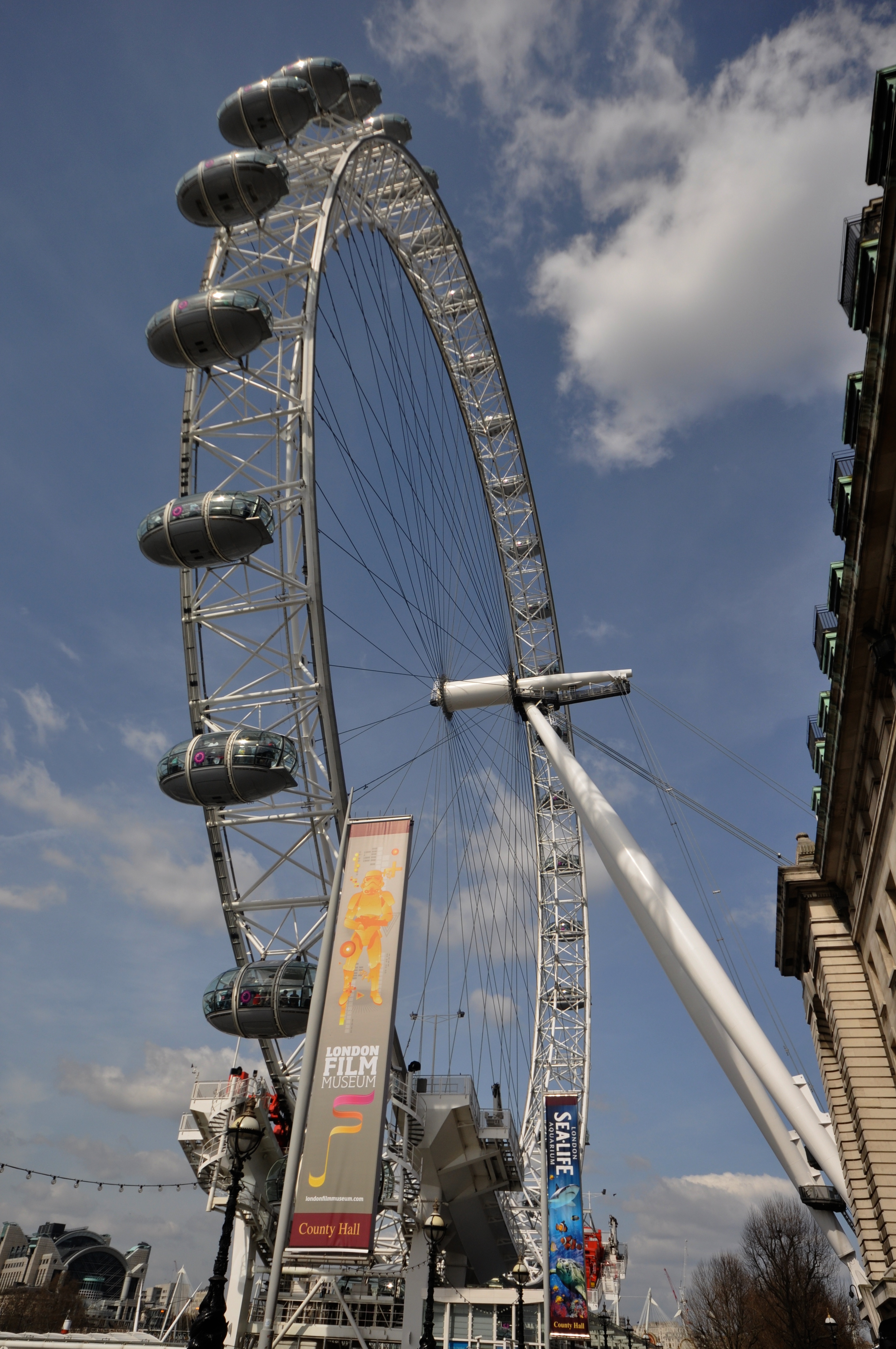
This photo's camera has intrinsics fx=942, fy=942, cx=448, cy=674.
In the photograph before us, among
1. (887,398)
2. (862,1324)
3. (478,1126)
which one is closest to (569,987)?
(478,1126)

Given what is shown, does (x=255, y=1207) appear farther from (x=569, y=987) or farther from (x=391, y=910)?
(x=569, y=987)

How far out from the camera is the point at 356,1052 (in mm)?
27000

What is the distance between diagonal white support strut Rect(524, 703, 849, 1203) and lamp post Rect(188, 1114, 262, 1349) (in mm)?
14391

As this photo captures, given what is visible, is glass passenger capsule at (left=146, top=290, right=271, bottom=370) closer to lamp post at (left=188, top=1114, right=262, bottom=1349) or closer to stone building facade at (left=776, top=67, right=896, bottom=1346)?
stone building facade at (left=776, top=67, right=896, bottom=1346)

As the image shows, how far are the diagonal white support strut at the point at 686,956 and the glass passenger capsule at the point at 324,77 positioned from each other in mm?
31913

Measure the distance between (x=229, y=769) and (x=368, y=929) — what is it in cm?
865

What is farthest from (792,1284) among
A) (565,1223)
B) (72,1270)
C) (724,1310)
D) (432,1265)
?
(72,1270)

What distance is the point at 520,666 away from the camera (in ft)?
230

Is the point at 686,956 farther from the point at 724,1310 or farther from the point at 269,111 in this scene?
the point at 724,1310

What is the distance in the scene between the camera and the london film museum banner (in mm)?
24188

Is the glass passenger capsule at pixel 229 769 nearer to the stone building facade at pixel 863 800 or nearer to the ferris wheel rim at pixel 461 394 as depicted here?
the ferris wheel rim at pixel 461 394

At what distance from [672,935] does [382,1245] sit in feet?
86.0

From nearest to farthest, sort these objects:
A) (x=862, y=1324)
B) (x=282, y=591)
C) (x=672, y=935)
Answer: (x=672, y=935), (x=282, y=591), (x=862, y=1324)

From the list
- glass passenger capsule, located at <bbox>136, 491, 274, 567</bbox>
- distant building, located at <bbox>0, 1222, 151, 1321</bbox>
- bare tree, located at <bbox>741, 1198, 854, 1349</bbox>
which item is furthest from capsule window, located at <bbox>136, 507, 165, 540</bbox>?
distant building, located at <bbox>0, 1222, 151, 1321</bbox>
